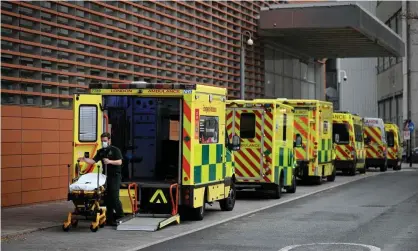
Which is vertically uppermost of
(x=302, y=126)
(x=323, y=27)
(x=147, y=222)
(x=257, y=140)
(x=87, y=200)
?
(x=323, y=27)

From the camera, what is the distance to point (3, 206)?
19.3 metres

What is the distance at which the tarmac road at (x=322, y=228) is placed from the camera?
535 inches

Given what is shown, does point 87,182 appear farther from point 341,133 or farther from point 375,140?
point 375,140

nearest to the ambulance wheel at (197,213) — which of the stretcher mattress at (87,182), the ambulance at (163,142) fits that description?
the ambulance at (163,142)

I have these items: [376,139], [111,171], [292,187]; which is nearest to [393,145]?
[376,139]

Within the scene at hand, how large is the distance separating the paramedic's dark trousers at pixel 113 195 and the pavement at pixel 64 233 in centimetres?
38

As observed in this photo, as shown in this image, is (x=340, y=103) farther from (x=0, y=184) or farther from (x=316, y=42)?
(x=0, y=184)

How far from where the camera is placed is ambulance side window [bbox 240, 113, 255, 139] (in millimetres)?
23500

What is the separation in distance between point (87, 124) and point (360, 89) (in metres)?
76.5

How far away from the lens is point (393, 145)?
4503cm

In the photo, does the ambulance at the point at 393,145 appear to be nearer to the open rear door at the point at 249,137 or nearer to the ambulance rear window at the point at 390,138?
the ambulance rear window at the point at 390,138

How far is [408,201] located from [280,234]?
8284 mm

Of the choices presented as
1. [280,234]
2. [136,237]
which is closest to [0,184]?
[136,237]

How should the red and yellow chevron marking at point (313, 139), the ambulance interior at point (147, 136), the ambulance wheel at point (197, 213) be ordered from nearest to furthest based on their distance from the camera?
the ambulance wheel at point (197, 213) → the ambulance interior at point (147, 136) → the red and yellow chevron marking at point (313, 139)
